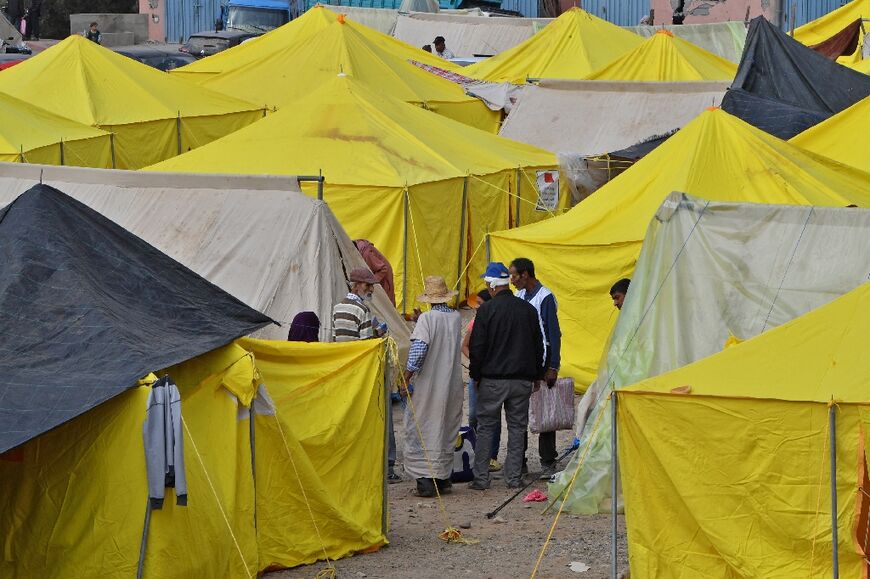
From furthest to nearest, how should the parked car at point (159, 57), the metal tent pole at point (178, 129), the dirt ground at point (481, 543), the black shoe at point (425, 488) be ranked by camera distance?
the parked car at point (159, 57)
the metal tent pole at point (178, 129)
the black shoe at point (425, 488)
the dirt ground at point (481, 543)

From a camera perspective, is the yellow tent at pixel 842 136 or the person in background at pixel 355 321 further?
the yellow tent at pixel 842 136

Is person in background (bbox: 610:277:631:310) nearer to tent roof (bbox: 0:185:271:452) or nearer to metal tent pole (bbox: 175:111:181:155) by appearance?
tent roof (bbox: 0:185:271:452)

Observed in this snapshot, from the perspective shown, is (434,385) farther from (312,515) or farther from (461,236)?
(461,236)

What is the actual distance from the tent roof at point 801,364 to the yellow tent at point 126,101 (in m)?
14.3

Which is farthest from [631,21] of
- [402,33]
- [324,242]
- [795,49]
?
[324,242]

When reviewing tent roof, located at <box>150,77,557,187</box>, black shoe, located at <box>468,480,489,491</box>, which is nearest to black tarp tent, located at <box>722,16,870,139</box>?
tent roof, located at <box>150,77,557,187</box>

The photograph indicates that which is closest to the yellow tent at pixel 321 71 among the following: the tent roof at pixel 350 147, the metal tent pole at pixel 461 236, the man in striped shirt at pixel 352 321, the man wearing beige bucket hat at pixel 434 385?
the tent roof at pixel 350 147

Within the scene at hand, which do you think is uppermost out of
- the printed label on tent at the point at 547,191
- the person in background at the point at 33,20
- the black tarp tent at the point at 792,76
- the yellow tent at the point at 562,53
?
the person in background at the point at 33,20

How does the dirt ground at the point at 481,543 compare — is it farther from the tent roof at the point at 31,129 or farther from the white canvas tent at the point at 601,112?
the white canvas tent at the point at 601,112

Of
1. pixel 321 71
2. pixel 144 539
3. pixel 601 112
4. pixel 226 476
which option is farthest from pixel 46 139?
pixel 144 539

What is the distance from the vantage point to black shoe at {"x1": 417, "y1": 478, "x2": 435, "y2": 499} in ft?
35.9

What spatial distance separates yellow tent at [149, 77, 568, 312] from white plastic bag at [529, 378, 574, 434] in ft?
18.0

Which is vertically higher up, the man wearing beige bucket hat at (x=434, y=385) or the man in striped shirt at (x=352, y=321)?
the man in striped shirt at (x=352, y=321)

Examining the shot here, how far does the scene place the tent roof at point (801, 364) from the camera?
7.57 meters
